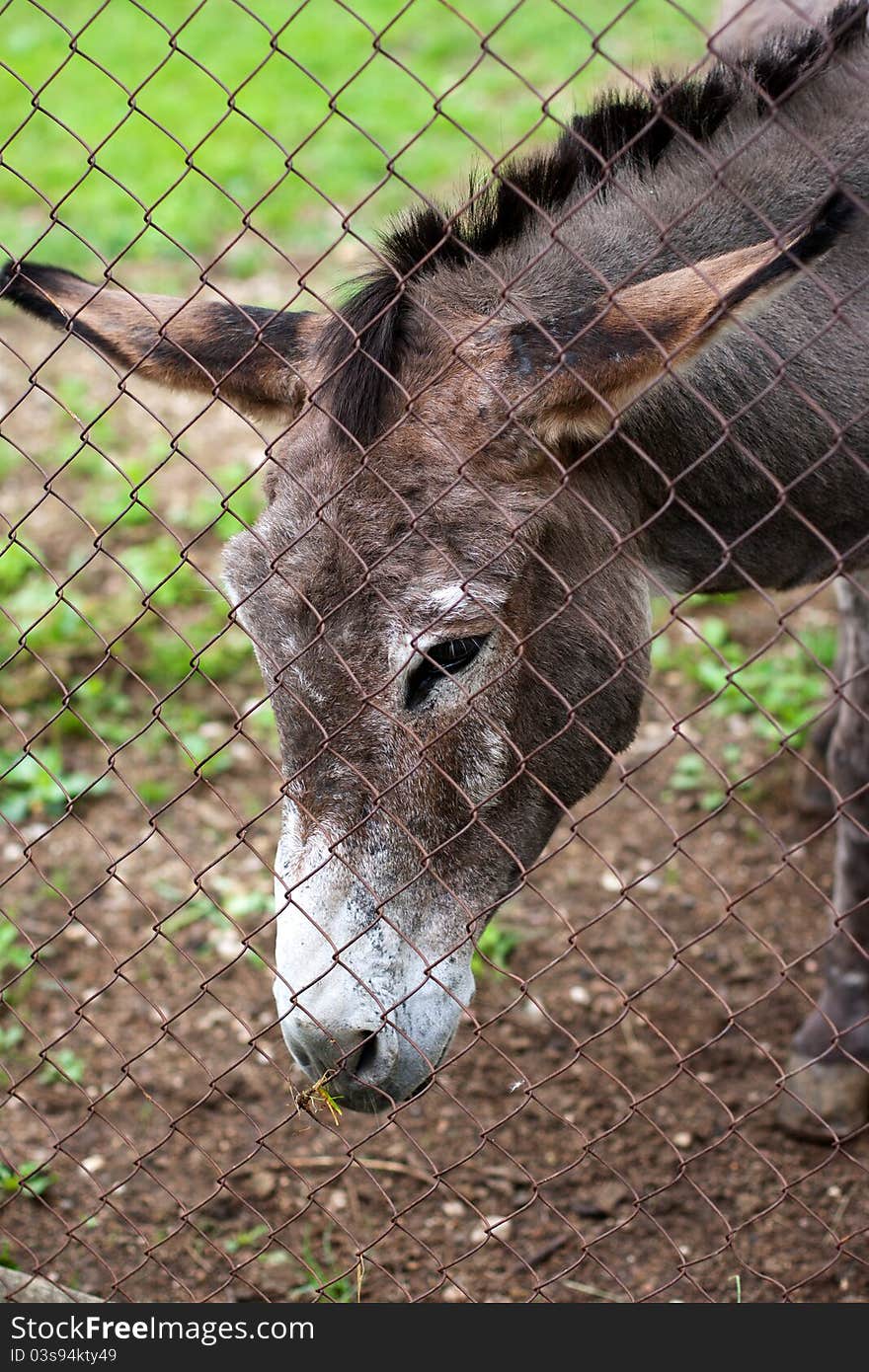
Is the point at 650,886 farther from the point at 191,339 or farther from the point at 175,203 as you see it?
the point at 175,203

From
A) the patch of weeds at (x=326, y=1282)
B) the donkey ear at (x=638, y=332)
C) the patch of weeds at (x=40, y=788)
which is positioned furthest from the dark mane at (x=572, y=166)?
the patch of weeds at (x=40, y=788)

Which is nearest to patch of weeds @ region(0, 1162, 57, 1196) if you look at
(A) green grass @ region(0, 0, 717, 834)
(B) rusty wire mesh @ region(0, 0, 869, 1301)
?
(B) rusty wire mesh @ region(0, 0, 869, 1301)

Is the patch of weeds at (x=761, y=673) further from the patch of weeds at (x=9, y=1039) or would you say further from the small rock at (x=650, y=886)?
the patch of weeds at (x=9, y=1039)

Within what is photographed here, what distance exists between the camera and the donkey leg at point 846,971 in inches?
151

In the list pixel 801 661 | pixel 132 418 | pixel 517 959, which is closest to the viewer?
pixel 517 959

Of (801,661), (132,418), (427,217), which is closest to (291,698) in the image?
(427,217)

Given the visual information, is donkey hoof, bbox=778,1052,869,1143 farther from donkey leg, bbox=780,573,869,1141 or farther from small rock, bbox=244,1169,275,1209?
small rock, bbox=244,1169,275,1209

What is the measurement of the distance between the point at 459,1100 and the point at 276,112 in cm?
814

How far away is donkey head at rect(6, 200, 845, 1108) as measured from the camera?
2672 millimetres

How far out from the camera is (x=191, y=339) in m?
3.17

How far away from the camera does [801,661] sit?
18.0 feet
